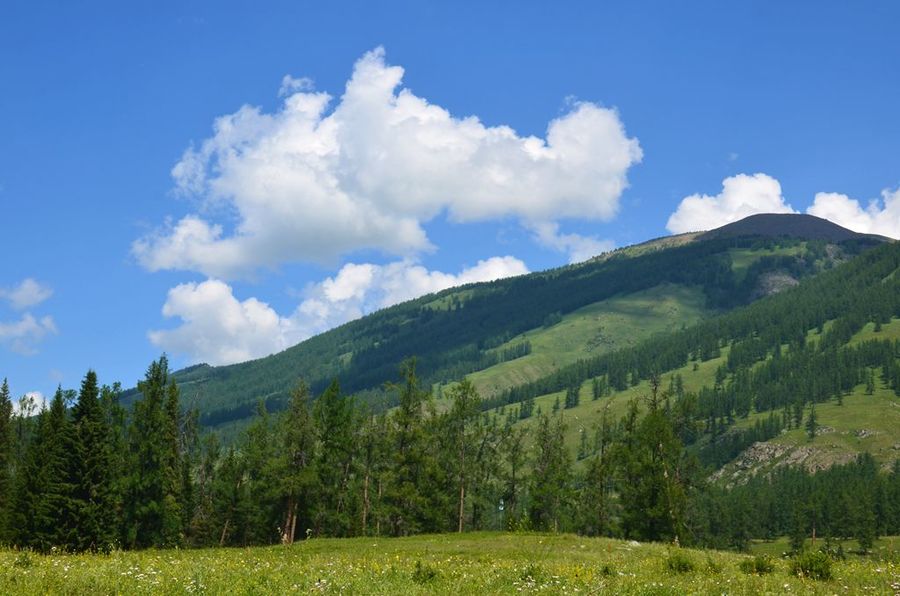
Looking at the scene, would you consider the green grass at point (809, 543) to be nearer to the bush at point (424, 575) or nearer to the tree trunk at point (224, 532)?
the tree trunk at point (224, 532)

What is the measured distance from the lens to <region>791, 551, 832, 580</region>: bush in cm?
1914

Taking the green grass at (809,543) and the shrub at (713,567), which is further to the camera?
the green grass at (809,543)

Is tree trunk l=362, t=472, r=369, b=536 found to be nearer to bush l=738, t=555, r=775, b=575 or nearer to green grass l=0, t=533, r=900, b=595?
green grass l=0, t=533, r=900, b=595

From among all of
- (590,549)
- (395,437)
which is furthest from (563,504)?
(590,549)

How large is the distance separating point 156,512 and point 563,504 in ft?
148

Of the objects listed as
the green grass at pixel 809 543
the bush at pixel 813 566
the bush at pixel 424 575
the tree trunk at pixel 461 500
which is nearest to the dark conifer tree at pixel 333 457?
the tree trunk at pixel 461 500

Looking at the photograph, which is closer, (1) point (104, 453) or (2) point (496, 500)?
(1) point (104, 453)

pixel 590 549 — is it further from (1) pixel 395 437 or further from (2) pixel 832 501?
(2) pixel 832 501

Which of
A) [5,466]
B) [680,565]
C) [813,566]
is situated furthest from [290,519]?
[813,566]

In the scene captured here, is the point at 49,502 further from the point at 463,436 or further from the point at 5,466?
the point at 463,436

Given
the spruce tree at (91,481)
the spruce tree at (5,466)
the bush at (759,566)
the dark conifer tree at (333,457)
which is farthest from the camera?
the dark conifer tree at (333,457)

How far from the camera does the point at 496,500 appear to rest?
8362 centimetres

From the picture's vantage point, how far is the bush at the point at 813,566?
19.1m

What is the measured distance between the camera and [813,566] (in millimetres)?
19609
